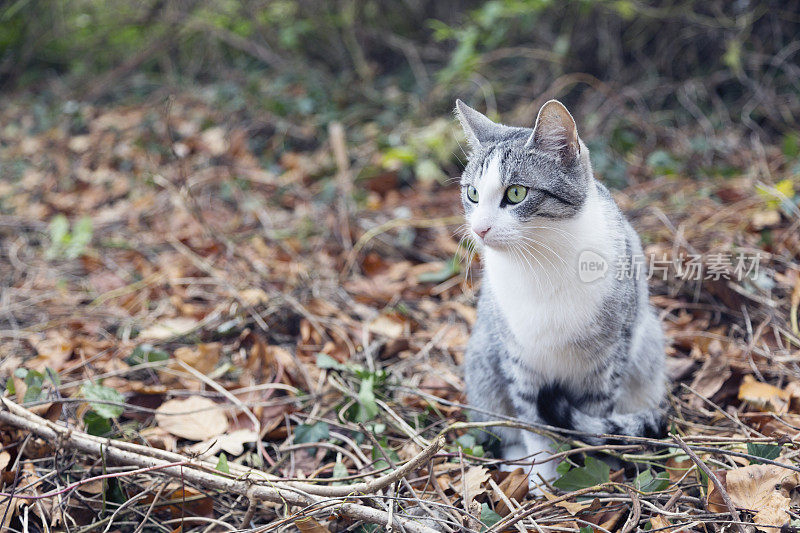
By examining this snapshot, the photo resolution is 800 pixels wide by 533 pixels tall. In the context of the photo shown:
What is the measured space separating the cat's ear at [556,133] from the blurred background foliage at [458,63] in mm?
2490

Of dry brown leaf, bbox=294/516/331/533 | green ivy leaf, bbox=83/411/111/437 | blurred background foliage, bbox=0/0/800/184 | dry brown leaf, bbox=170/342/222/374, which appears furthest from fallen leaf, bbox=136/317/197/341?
blurred background foliage, bbox=0/0/800/184

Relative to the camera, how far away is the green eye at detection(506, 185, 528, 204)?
2125 millimetres

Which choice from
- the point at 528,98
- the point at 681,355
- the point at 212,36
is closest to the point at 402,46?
the point at 528,98

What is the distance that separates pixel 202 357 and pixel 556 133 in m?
1.89

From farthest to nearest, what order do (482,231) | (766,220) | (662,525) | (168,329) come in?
(766,220), (168,329), (482,231), (662,525)

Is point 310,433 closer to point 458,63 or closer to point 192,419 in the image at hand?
point 192,419

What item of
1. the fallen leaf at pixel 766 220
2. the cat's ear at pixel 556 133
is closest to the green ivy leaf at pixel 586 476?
the cat's ear at pixel 556 133

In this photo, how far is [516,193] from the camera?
7.02 ft

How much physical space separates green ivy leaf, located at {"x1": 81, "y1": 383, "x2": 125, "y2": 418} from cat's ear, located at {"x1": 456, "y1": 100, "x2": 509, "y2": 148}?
1710 mm

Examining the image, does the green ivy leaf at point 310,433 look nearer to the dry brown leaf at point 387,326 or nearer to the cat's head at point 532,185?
the dry brown leaf at point 387,326

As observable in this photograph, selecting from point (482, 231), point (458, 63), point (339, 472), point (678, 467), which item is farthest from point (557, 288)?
point (458, 63)

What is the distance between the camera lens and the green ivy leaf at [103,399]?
7.61 ft

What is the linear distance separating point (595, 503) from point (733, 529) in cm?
39

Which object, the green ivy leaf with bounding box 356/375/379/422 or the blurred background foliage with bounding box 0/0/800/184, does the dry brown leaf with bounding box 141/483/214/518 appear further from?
the blurred background foliage with bounding box 0/0/800/184
